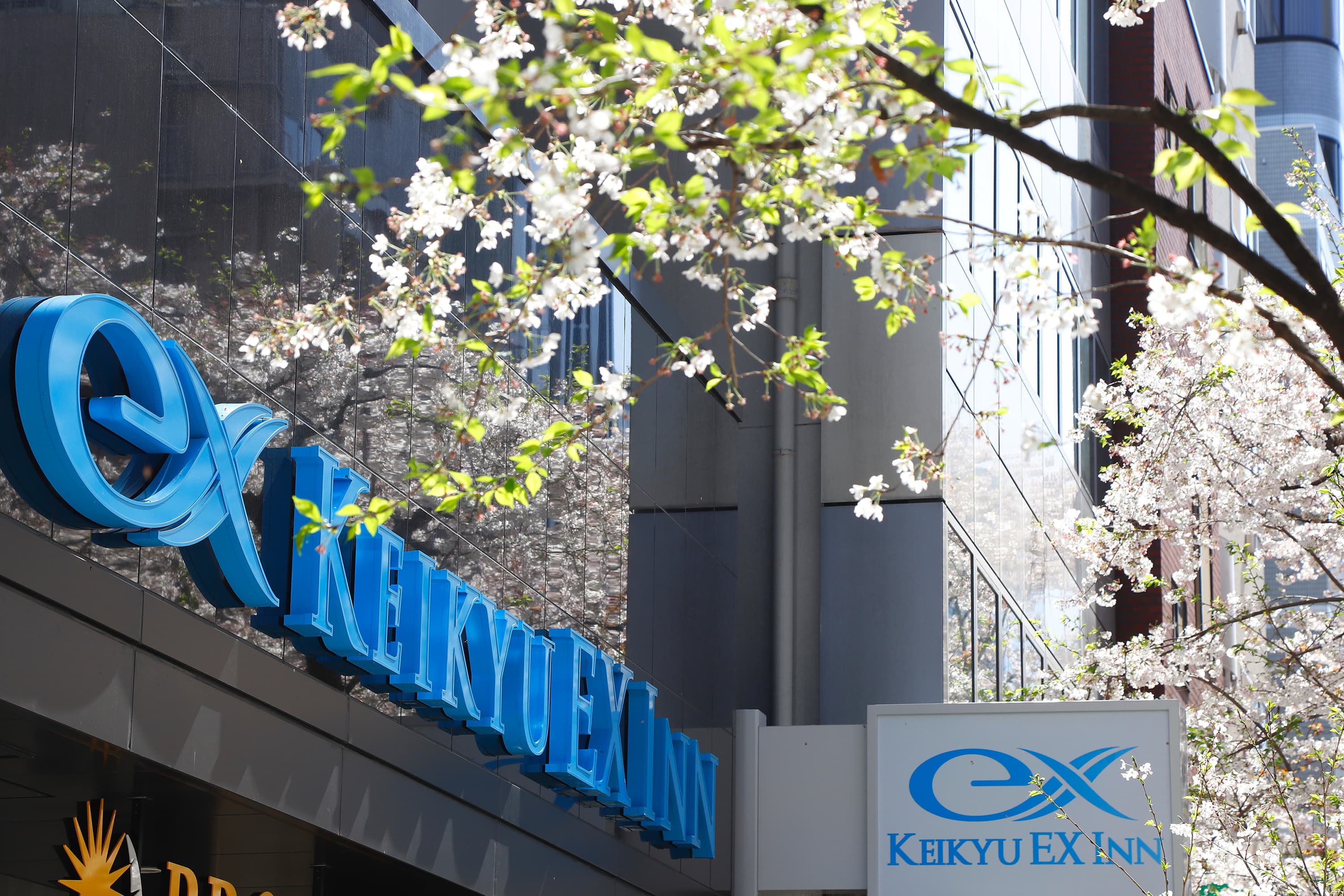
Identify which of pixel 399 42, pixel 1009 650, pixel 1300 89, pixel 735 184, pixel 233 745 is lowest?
pixel 233 745

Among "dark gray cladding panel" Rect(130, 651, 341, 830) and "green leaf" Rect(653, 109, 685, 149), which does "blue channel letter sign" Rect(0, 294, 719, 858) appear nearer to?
"dark gray cladding panel" Rect(130, 651, 341, 830)


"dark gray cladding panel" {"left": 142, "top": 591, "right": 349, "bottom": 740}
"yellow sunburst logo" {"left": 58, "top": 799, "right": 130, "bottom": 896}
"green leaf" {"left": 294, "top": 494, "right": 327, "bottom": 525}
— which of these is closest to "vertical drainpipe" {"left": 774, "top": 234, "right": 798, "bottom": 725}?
"dark gray cladding panel" {"left": 142, "top": 591, "right": 349, "bottom": 740}

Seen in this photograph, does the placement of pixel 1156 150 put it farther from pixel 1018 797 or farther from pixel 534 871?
pixel 534 871

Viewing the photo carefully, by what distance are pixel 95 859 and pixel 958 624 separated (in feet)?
41.8

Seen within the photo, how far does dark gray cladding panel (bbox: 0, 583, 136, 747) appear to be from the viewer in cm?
700

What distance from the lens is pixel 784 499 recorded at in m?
19.8

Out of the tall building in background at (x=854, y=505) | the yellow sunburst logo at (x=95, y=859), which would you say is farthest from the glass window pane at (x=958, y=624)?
the yellow sunburst logo at (x=95, y=859)

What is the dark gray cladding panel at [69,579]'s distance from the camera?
7.02 m

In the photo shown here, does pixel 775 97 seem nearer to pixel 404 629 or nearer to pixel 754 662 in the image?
pixel 404 629

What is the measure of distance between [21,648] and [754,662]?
13.6m

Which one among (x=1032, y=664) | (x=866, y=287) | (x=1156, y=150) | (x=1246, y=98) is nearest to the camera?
(x=1246, y=98)

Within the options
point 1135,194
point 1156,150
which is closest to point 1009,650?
point 1156,150

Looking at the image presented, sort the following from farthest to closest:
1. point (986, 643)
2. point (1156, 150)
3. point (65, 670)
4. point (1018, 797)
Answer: point (1156, 150) → point (986, 643) → point (1018, 797) → point (65, 670)

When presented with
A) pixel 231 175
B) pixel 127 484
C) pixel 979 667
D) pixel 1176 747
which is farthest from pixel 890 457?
pixel 127 484
